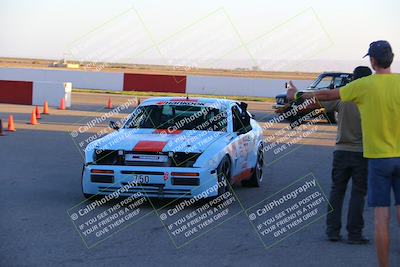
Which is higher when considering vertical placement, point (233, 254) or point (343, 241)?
point (233, 254)

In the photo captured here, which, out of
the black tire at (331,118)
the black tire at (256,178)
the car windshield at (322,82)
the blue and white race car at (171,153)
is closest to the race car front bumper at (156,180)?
the blue and white race car at (171,153)

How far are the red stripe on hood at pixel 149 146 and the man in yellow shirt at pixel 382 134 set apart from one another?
12.1 ft

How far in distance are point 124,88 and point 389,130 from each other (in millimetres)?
36055

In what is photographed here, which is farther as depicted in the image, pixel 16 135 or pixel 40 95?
pixel 40 95

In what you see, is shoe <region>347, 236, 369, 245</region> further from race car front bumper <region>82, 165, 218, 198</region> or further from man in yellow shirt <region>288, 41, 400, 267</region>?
race car front bumper <region>82, 165, 218, 198</region>

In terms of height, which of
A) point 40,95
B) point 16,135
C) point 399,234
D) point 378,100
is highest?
point 40,95

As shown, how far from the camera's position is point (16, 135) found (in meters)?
17.5

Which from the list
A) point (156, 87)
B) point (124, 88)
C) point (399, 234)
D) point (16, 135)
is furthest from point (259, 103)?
point (399, 234)

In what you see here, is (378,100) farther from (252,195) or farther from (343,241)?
(252,195)

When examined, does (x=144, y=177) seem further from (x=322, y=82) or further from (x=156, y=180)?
(x=322, y=82)

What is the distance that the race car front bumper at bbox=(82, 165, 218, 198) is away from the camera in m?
8.63

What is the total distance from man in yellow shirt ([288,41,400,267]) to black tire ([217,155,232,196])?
138 inches

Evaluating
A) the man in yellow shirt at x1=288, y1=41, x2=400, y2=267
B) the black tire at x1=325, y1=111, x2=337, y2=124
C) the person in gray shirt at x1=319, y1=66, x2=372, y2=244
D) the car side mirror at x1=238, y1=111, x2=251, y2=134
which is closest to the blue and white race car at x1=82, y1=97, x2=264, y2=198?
the car side mirror at x1=238, y1=111, x2=251, y2=134

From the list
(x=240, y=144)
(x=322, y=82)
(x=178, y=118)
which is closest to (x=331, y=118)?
(x=322, y=82)
